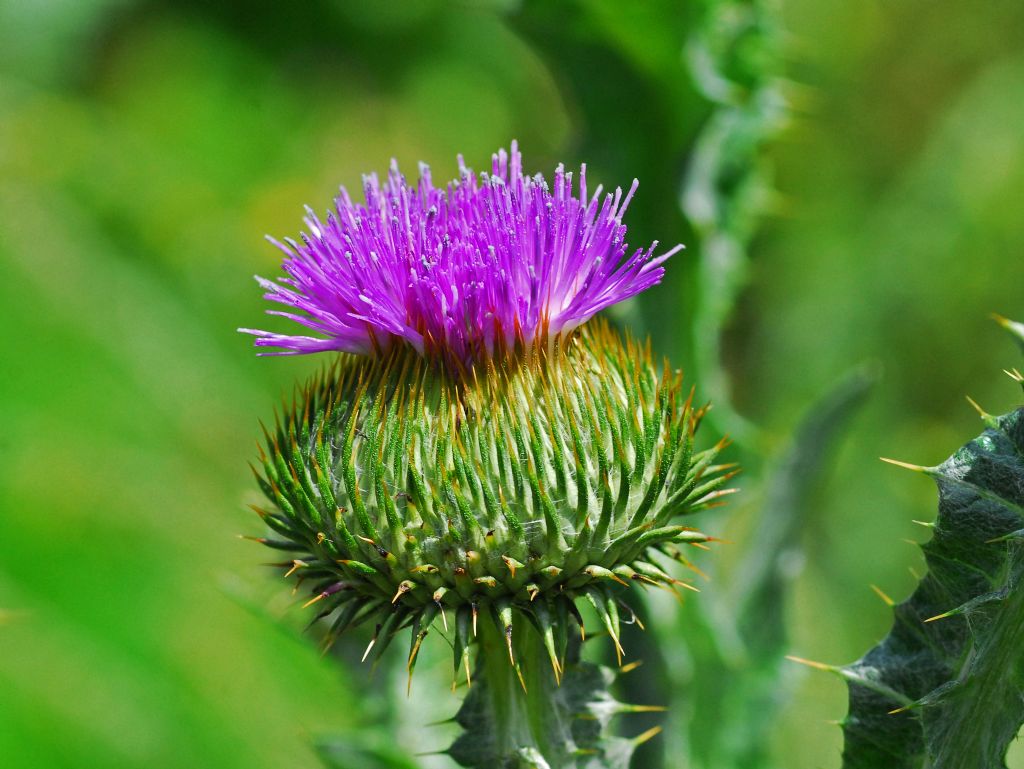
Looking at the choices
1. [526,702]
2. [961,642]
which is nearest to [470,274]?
[526,702]

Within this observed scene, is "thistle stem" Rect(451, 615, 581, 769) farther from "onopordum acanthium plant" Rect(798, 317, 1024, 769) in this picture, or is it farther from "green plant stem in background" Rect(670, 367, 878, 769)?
"green plant stem in background" Rect(670, 367, 878, 769)

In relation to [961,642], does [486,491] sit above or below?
above

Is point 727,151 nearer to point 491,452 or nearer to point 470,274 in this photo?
point 470,274

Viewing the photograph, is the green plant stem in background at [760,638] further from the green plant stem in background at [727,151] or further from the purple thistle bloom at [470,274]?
the purple thistle bloom at [470,274]

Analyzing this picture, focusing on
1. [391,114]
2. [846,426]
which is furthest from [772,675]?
[391,114]

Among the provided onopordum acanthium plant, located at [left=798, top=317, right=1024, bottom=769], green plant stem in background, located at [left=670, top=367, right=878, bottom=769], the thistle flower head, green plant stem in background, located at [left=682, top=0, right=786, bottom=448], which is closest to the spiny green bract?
the thistle flower head

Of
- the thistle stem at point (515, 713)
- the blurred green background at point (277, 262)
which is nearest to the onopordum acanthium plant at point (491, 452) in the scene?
the thistle stem at point (515, 713)

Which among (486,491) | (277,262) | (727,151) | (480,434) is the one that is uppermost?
(277,262)
